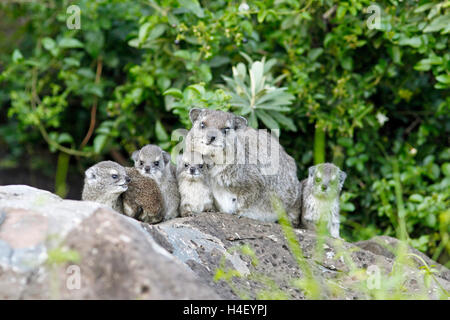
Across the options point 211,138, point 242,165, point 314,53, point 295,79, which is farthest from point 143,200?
point 314,53

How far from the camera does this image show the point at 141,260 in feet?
12.2

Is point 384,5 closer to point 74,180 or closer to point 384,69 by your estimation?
point 384,69

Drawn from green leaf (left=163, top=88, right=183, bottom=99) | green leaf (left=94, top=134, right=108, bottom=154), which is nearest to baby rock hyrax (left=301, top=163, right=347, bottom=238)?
green leaf (left=163, top=88, right=183, bottom=99)

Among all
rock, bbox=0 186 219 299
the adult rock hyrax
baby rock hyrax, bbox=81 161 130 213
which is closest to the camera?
rock, bbox=0 186 219 299

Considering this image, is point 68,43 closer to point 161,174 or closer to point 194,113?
point 194,113

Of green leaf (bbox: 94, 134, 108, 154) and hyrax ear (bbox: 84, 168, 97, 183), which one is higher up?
green leaf (bbox: 94, 134, 108, 154)

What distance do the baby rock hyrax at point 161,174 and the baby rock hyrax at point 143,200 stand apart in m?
0.08

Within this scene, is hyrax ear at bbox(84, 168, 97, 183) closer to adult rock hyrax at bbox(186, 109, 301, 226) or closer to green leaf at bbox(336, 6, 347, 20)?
adult rock hyrax at bbox(186, 109, 301, 226)

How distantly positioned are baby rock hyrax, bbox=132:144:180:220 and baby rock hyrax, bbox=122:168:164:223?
0.27ft

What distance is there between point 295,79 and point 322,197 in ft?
7.04

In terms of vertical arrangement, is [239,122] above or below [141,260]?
above

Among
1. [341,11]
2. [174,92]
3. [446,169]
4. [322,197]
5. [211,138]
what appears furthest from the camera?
[446,169]

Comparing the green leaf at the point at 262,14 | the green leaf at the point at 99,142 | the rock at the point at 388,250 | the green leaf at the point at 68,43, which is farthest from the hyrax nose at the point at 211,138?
the green leaf at the point at 68,43

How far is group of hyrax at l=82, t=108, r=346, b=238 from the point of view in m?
6.15
